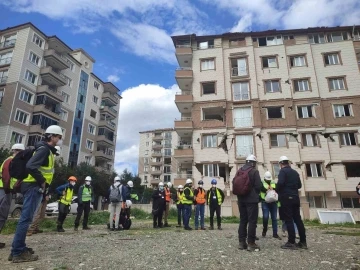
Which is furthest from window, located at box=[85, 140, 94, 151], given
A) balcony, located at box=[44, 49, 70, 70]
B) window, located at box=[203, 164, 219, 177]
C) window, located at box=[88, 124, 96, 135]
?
window, located at box=[203, 164, 219, 177]

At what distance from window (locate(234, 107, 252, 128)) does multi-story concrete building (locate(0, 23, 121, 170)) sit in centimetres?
2678

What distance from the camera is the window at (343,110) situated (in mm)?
30516

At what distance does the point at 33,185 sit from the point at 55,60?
138ft

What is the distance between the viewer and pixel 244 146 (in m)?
30.6

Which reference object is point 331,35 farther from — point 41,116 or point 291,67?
point 41,116

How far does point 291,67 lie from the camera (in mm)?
33125

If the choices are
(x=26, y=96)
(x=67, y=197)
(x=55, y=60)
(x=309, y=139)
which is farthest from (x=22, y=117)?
(x=309, y=139)

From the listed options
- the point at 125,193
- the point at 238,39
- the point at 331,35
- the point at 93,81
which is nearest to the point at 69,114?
the point at 93,81

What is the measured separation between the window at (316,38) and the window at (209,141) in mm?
18401

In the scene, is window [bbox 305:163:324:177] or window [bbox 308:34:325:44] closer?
window [bbox 305:163:324:177]

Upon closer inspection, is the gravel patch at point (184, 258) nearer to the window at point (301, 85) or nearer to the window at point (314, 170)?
the window at point (314, 170)

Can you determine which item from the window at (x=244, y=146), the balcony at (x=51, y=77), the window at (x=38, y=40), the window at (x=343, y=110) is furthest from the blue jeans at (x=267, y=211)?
the window at (x=38, y=40)

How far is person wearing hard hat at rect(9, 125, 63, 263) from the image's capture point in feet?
14.9

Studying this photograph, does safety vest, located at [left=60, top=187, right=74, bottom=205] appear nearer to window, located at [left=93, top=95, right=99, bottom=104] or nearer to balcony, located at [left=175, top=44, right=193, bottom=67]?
balcony, located at [left=175, top=44, right=193, bottom=67]
